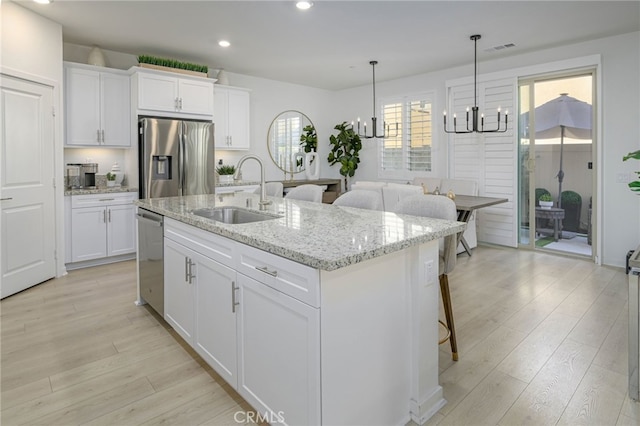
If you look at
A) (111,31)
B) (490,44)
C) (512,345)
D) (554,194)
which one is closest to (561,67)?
(490,44)

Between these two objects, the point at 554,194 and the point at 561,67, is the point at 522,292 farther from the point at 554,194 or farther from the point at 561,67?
the point at 561,67

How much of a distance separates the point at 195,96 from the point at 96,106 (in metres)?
1.20

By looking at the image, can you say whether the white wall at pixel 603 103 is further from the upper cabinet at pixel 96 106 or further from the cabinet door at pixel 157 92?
the cabinet door at pixel 157 92

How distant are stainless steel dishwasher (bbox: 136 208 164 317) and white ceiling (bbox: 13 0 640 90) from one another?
207 cm

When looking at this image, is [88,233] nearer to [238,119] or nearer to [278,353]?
[238,119]

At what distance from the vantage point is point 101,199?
462 centimetres

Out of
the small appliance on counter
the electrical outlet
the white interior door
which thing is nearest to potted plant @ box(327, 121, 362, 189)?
the small appliance on counter

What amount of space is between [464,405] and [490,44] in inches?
172

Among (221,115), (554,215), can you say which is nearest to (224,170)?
(221,115)

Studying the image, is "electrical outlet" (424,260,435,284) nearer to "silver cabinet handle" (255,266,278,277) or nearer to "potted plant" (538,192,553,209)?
"silver cabinet handle" (255,266,278,277)

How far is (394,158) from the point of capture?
686 centimetres

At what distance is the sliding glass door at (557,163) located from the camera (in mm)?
4957

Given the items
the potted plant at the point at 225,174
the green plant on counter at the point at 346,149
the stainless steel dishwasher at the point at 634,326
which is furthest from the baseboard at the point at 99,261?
the stainless steel dishwasher at the point at 634,326

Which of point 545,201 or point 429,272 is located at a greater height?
point 545,201
